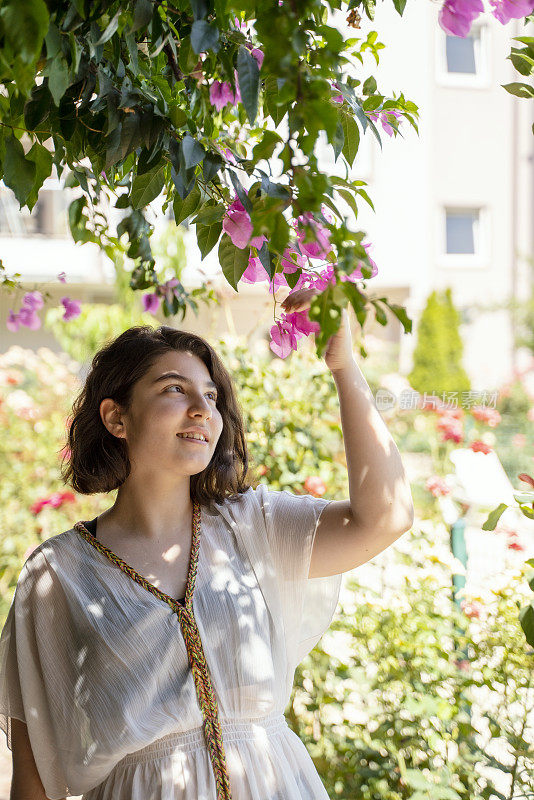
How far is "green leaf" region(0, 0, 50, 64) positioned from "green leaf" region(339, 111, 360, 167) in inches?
22.1

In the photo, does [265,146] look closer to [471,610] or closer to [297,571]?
[297,571]

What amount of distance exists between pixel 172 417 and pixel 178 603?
0.34 m

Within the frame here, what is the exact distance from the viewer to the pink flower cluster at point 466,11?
37.4 inches

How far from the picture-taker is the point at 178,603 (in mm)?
1548

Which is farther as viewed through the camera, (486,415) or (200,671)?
(486,415)

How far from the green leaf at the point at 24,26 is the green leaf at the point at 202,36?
203 mm

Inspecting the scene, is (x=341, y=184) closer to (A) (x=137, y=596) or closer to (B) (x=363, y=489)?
(B) (x=363, y=489)

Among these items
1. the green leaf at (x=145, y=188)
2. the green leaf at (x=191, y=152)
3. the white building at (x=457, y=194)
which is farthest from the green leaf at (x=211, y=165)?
the white building at (x=457, y=194)

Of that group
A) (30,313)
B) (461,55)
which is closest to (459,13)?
(30,313)

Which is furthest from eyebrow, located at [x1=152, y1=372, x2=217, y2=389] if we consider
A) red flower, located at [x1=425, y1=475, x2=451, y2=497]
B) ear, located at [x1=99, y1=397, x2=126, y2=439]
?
red flower, located at [x1=425, y1=475, x2=451, y2=497]

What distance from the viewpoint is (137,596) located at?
5.08 ft

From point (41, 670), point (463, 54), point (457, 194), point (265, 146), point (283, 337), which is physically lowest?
point (41, 670)

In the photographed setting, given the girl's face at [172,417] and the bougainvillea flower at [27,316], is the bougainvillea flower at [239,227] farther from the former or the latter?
the bougainvillea flower at [27,316]

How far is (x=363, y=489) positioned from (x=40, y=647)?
2.15 ft
